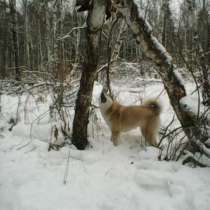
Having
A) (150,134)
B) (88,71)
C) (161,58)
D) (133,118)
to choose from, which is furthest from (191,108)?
(88,71)

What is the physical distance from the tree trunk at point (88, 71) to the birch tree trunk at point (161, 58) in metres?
0.31

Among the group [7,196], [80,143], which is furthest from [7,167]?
[80,143]

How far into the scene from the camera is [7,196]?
256 cm

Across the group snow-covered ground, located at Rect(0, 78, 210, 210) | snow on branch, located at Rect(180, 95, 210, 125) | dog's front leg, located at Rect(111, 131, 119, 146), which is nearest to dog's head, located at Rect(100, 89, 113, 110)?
dog's front leg, located at Rect(111, 131, 119, 146)

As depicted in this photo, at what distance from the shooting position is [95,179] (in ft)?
9.62

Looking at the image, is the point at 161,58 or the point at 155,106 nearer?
the point at 161,58

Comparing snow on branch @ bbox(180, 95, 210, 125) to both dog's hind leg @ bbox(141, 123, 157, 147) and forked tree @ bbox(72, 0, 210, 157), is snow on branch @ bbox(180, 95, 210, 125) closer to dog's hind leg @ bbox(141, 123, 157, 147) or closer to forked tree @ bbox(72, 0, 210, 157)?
forked tree @ bbox(72, 0, 210, 157)

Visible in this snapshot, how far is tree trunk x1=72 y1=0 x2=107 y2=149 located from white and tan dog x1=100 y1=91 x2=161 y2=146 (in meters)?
0.55

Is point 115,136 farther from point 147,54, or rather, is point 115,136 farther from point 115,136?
→ point 147,54

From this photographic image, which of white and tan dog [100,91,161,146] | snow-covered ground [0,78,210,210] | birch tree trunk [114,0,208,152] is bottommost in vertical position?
snow-covered ground [0,78,210,210]

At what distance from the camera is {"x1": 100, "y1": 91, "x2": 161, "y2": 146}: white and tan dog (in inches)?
164

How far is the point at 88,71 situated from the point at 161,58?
101cm

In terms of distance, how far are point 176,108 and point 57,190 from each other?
190 centimetres

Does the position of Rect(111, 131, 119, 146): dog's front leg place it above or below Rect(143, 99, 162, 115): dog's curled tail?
below
